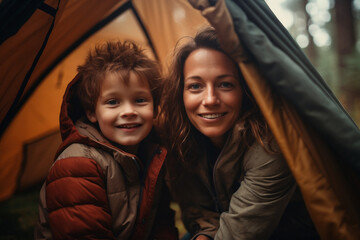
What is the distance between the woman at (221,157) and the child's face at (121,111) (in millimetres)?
249

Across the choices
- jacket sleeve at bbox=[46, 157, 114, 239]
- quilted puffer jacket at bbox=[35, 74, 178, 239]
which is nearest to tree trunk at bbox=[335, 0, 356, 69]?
quilted puffer jacket at bbox=[35, 74, 178, 239]

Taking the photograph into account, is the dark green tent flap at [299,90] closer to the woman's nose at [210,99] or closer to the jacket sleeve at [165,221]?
the woman's nose at [210,99]

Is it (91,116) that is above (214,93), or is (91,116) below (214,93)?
above

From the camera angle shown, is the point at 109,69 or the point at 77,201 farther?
the point at 109,69

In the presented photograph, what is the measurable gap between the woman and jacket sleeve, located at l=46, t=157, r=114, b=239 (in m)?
0.59

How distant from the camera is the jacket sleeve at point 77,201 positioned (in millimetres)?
1275

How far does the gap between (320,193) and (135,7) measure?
2.10m

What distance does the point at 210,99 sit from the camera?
4.84ft

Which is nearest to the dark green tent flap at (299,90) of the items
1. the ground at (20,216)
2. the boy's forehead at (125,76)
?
the boy's forehead at (125,76)

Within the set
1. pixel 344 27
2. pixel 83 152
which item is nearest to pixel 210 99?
A: pixel 83 152

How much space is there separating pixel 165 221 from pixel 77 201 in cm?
74

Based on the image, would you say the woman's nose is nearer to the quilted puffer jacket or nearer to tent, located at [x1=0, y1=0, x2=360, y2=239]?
tent, located at [x1=0, y1=0, x2=360, y2=239]

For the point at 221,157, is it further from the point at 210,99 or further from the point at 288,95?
the point at 288,95

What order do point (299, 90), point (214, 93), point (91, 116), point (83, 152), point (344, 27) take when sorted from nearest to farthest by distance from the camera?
point (299, 90), point (83, 152), point (214, 93), point (91, 116), point (344, 27)
